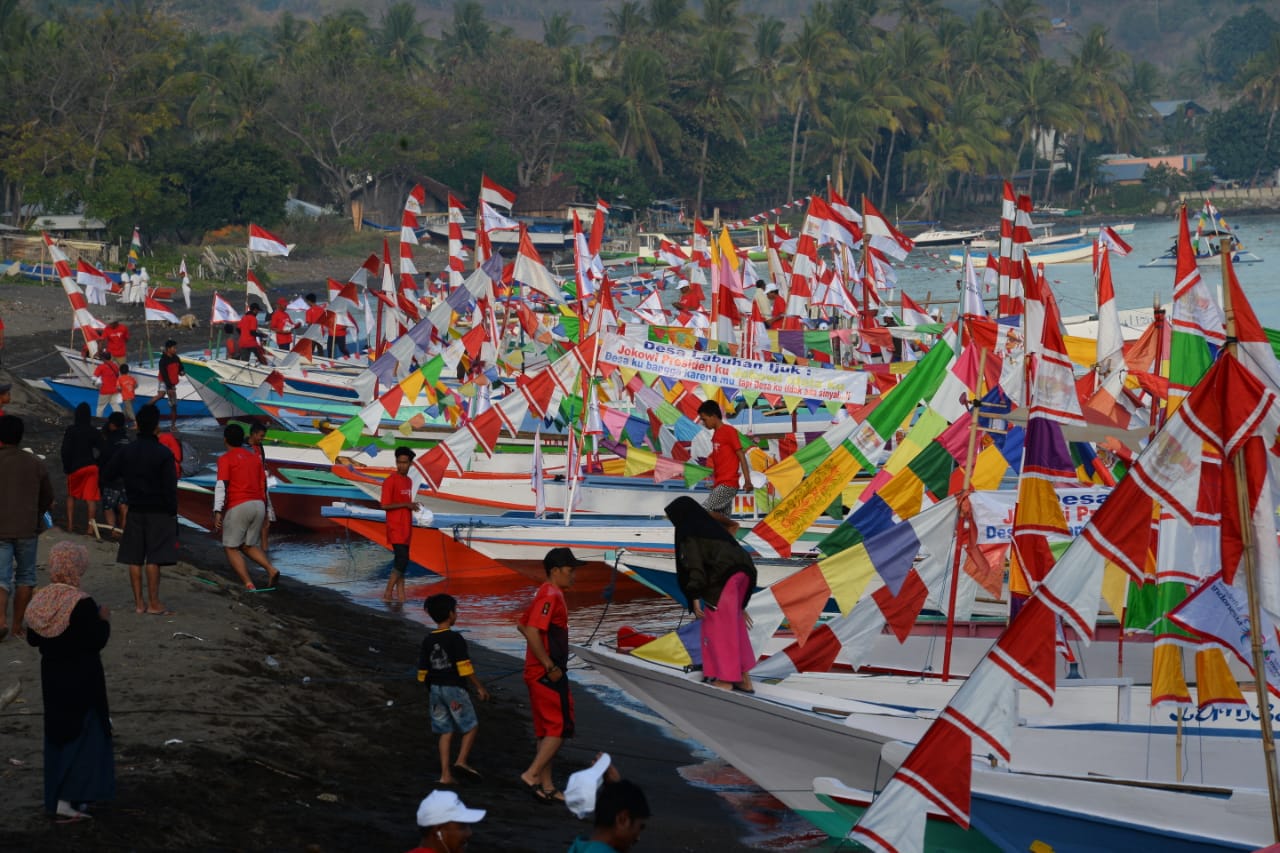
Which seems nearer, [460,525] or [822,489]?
[822,489]

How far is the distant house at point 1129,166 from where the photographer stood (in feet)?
430

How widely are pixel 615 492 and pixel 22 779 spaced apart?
12141mm

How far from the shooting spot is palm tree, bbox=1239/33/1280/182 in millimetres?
127562

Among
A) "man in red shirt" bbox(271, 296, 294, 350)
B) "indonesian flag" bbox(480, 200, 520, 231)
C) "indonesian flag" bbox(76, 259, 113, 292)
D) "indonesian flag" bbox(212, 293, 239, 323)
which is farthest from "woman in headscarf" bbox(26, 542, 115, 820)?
"indonesian flag" bbox(76, 259, 113, 292)

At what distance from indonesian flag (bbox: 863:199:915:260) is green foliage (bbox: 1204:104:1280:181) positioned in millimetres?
109671

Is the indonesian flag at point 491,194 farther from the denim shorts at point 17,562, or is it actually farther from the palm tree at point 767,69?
the palm tree at point 767,69

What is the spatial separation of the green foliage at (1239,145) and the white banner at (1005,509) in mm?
125530

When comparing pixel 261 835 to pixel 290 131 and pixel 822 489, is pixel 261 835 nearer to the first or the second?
pixel 822 489

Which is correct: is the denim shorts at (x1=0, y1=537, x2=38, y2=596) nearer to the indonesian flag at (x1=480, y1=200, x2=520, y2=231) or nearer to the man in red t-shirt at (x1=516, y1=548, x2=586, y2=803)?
the man in red t-shirt at (x1=516, y1=548, x2=586, y2=803)

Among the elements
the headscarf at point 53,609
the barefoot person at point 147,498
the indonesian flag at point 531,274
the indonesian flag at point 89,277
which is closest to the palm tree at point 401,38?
the indonesian flag at point 89,277

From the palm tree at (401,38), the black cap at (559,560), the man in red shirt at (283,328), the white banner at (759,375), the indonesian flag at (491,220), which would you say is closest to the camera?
the black cap at (559,560)

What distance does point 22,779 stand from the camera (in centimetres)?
882

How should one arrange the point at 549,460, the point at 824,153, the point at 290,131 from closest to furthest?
the point at 549,460, the point at 290,131, the point at 824,153

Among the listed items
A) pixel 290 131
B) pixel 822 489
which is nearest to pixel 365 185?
pixel 290 131
